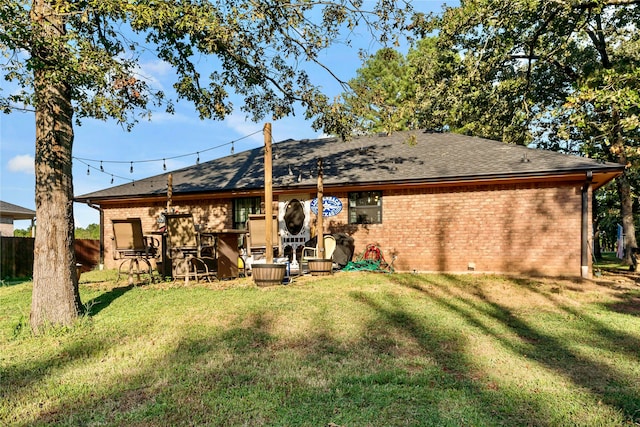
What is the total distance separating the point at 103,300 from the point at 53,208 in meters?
2.30

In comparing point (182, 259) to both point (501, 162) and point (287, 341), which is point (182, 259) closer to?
point (287, 341)

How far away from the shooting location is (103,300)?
723 cm

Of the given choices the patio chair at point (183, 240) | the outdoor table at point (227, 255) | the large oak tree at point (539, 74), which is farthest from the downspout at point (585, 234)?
the patio chair at point (183, 240)

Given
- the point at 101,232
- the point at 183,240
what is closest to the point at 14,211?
the point at 101,232

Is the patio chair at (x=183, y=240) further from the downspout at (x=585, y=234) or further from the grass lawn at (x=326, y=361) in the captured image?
the downspout at (x=585, y=234)

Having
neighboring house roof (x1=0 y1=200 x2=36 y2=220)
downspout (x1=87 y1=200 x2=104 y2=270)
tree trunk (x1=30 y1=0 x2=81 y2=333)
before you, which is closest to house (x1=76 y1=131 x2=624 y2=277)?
downspout (x1=87 y1=200 x2=104 y2=270)

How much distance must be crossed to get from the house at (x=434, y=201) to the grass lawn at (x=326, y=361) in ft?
9.28

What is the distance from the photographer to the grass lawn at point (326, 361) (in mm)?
3059

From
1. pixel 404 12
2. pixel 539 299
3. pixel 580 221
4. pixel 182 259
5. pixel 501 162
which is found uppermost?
pixel 404 12

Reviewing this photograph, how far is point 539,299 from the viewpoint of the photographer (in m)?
7.54

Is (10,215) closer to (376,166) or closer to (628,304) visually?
(376,166)

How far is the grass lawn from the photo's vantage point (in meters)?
3.06

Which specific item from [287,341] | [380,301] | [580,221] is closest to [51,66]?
[287,341]

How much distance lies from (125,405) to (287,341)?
202cm
